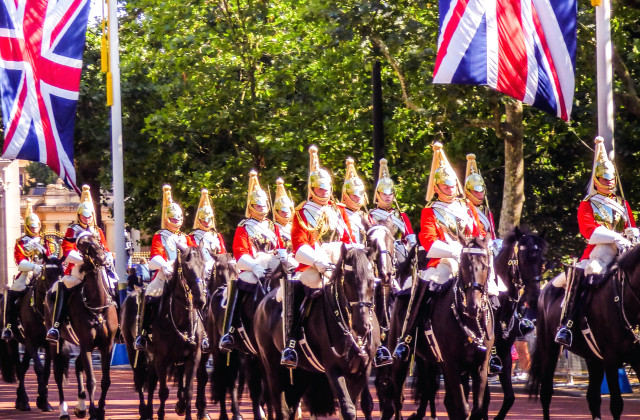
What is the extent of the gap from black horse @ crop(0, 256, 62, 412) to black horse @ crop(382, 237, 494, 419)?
717cm

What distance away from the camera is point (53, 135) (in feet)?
63.7

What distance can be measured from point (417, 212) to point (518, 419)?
48.2 feet

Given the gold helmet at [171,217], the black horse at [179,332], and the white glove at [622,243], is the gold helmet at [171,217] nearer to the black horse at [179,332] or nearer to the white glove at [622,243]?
the black horse at [179,332]

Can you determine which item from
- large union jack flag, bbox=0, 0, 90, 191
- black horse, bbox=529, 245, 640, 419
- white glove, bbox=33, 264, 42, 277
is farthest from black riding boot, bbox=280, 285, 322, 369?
white glove, bbox=33, 264, 42, 277

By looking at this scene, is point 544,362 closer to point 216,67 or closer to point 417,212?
point 417,212

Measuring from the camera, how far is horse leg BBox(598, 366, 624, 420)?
12562mm

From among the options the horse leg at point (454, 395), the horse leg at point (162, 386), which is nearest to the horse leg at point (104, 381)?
the horse leg at point (162, 386)

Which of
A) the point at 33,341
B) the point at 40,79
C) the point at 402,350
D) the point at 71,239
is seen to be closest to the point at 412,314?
the point at 402,350

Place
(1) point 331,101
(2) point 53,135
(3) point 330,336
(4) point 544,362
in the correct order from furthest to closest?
(1) point 331,101 < (2) point 53,135 < (4) point 544,362 < (3) point 330,336

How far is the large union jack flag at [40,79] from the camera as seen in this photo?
1922 centimetres

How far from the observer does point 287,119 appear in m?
29.8

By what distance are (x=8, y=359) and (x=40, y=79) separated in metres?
4.22

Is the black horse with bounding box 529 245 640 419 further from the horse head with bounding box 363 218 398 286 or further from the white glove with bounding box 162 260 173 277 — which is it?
the white glove with bounding box 162 260 173 277

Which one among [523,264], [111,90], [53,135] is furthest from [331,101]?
[523,264]
